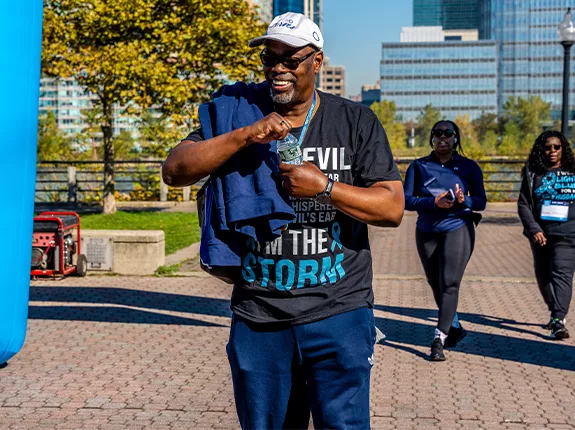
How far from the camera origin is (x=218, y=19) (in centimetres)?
2042

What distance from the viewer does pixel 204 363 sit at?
22.4 feet

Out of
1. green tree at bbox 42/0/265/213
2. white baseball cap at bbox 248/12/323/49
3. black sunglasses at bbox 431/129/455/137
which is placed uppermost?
green tree at bbox 42/0/265/213

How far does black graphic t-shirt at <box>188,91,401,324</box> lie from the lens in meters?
2.89

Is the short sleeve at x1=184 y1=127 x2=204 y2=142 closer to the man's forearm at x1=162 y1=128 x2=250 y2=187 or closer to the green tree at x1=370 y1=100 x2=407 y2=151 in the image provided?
the man's forearm at x1=162 y1=128 x2=250 y2=187

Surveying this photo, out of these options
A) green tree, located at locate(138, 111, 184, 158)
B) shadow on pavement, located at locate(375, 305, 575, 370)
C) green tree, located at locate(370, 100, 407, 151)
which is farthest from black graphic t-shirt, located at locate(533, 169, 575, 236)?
green tree, located at locate(370, 100, 407, 151)

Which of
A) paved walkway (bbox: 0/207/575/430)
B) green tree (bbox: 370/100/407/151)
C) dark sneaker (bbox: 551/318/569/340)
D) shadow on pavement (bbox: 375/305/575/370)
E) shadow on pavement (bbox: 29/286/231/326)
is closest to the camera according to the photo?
paved walkway (bbox: 0/207/575/430)

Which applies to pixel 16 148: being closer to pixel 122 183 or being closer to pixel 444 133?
pixel 444 133

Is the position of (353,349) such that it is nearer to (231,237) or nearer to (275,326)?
(275,326)

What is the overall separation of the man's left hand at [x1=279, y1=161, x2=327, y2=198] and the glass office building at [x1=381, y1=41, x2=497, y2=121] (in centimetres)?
15461

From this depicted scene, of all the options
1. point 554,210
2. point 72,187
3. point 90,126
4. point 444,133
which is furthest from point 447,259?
point 72,187

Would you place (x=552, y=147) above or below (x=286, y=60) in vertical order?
below

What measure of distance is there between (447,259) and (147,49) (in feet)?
47.2

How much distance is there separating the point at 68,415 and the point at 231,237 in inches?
119

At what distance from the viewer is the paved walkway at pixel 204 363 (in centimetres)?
544
